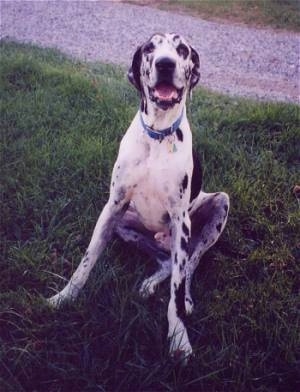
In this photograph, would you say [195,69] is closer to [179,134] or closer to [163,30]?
[179,134]

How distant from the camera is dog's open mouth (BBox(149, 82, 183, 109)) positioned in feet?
8.78

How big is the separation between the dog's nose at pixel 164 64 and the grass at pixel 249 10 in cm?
787

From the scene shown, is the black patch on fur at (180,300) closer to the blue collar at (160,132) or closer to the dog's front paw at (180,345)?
the dog's front paw at (180,345)

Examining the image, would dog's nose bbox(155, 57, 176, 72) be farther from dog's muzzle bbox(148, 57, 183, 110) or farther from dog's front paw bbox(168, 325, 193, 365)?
dog's front paw bbox(168, 325, 193, 365)

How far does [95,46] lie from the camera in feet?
A: 28.5

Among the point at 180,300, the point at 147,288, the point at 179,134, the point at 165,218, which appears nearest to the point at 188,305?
the point at 180,300

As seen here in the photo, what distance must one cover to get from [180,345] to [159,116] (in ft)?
4.10

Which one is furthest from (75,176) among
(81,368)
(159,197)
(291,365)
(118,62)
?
(118,62)

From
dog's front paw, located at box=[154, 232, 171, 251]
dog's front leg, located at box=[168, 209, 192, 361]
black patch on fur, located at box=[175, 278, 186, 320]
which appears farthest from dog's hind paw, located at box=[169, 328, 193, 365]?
dog's front paw, located at box=[154, 232, 171, 251]

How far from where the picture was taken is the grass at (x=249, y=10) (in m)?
9.91

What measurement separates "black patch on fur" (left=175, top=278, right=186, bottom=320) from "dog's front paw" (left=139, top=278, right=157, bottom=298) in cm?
22

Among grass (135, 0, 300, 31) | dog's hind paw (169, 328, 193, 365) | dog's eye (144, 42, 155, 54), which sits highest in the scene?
dog's eye (144, 42, 155, 54)

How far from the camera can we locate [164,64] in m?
2.62

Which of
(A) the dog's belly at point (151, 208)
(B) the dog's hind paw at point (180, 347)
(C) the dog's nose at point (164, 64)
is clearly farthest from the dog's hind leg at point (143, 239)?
(C) the dog's nose at point (164, 64)
